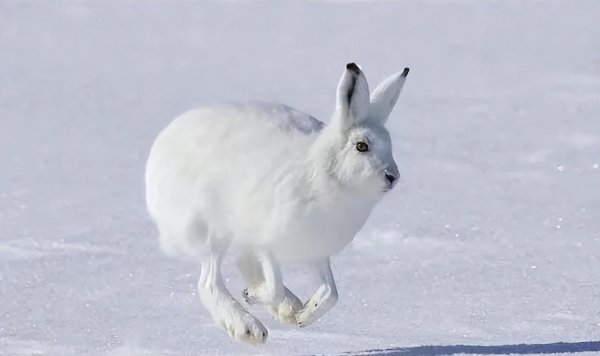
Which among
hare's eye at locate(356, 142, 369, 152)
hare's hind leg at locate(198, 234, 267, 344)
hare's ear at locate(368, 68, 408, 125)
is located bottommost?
hare's hind leg at locate(198, 234, 267, 344)

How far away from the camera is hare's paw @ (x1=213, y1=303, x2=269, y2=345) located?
14.5 feet

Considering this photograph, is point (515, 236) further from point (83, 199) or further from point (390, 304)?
point (83, 199)

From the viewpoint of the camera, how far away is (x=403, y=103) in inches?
384

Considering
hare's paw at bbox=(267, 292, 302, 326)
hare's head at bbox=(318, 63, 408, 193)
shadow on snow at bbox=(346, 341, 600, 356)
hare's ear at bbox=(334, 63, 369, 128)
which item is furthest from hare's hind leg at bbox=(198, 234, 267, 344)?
hare's ear at bbox=(334, 63, 369, 128)

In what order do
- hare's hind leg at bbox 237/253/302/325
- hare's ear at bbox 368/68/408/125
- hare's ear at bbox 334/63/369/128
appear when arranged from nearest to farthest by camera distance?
1. hare's ear at bbox 334/63/369/128
2. hare's ear at bbox 368/68/408/125
3. hare's hind leg at bbox 237/253/302/325

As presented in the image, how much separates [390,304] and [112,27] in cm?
736

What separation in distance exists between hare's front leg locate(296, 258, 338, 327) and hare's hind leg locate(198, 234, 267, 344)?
0.46 feet

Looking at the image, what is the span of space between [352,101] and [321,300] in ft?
2.05

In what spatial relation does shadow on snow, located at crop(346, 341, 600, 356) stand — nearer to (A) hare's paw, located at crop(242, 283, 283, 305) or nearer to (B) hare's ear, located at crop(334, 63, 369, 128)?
(A) hare's paw, located at crop(242, 283, 283, 305)

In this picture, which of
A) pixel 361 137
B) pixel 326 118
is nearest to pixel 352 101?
pixel 361 137

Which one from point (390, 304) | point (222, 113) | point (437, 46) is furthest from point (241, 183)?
point (437, 46)

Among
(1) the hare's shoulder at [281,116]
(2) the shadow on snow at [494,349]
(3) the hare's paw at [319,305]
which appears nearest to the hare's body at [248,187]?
(1) the hare's shoulder at [281,116]

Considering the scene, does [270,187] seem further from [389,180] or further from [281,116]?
[389,180]

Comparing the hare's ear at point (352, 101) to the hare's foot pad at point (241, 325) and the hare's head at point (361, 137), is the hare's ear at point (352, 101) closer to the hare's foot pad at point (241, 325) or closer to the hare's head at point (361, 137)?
the hare's head at point (361, 137)
